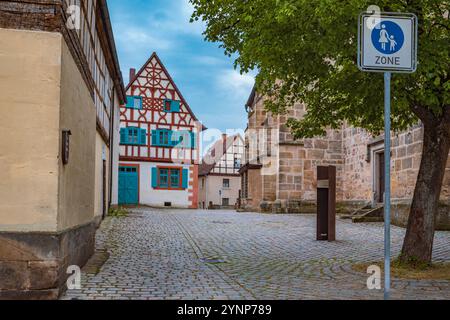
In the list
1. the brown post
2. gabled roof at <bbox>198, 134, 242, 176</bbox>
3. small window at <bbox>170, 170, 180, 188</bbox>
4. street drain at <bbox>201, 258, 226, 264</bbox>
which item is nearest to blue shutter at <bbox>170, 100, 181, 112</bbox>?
small window at <bbox>170, 170, 180, 188</bbox>

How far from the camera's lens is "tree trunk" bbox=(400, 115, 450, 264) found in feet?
23.9

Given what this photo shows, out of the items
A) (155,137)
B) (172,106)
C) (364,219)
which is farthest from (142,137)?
(364,219)

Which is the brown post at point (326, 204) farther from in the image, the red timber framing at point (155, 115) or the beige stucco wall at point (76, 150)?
the red timber framing at point (155, 115)

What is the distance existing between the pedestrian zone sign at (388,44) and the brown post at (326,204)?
285 inches

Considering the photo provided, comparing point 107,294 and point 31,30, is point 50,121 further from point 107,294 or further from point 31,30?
point 107,294

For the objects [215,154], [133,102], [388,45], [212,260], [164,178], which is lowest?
[212,260]

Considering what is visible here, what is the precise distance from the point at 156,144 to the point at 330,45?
28.1 m

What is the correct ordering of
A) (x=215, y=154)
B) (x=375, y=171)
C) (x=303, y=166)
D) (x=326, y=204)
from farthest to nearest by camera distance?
1. (x=215, y=154)
2. (x=303, y=166)
3. (x=375, y=171)
4. (x=326, y=204)

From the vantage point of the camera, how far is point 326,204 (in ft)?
38.8

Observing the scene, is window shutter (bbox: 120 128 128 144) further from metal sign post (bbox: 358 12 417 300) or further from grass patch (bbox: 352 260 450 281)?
metal sign post (bbox: 358 12 417 300)

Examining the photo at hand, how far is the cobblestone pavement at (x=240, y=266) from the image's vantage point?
220 inches

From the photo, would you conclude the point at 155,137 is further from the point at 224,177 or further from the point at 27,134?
the point at 27,134

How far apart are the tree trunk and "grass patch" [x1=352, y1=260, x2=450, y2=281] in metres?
0.11

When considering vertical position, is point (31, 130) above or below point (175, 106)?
below
